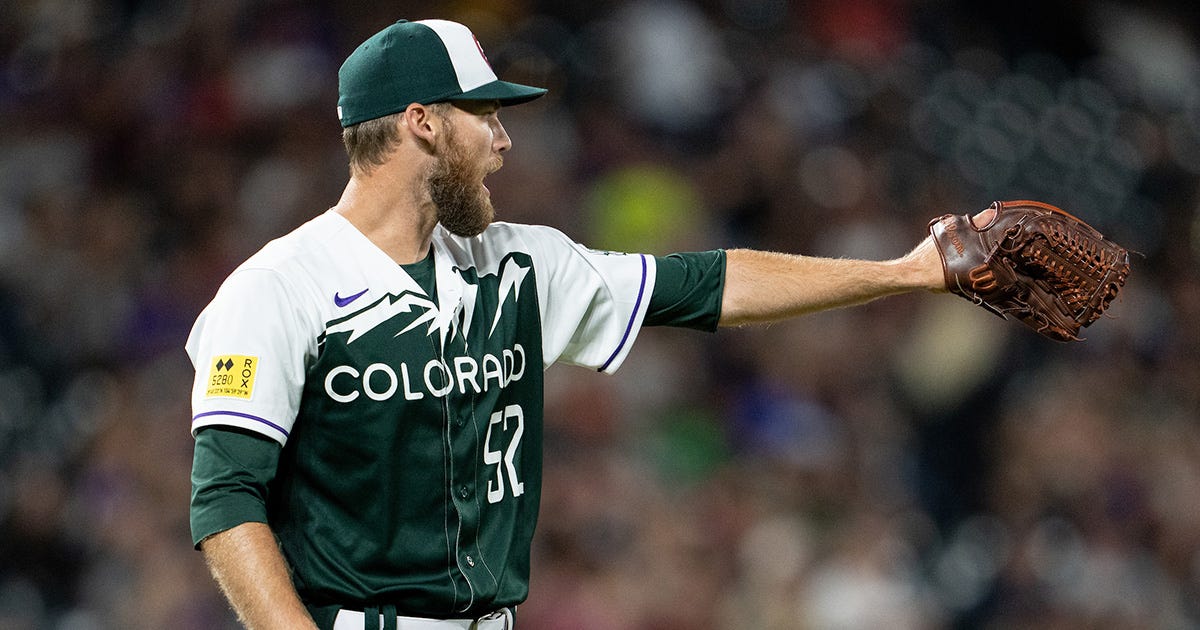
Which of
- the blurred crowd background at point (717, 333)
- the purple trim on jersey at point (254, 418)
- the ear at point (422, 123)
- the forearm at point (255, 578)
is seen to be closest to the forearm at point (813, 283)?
the ear at point (422, 123)

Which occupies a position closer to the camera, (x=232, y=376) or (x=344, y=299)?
(x=232, y=376)

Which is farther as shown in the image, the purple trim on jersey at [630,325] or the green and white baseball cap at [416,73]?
the purple trim on jersey at [630,325]

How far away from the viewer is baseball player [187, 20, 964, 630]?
248 centimetres

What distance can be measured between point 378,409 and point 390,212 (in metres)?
0.42

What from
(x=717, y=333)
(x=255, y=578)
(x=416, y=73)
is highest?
(x=416, y=73)

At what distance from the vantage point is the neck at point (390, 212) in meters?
2.76

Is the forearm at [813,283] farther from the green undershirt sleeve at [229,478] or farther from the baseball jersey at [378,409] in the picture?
the green undershirt sleeve at [229,478]

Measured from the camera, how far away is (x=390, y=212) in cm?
277

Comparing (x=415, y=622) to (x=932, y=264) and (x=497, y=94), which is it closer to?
(x=497, y=94)

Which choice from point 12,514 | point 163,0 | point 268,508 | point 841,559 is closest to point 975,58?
point 841,559

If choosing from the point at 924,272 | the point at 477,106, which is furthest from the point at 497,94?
the point at 924,272

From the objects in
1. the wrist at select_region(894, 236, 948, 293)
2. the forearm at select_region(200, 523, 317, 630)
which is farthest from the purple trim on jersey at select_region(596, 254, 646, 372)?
the forearm at select_region(200, 523, 317, 630)

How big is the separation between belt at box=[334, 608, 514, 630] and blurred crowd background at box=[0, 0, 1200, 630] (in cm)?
269

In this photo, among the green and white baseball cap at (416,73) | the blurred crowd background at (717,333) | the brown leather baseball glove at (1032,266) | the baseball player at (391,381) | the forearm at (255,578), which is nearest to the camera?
the forearm at (255,578)
